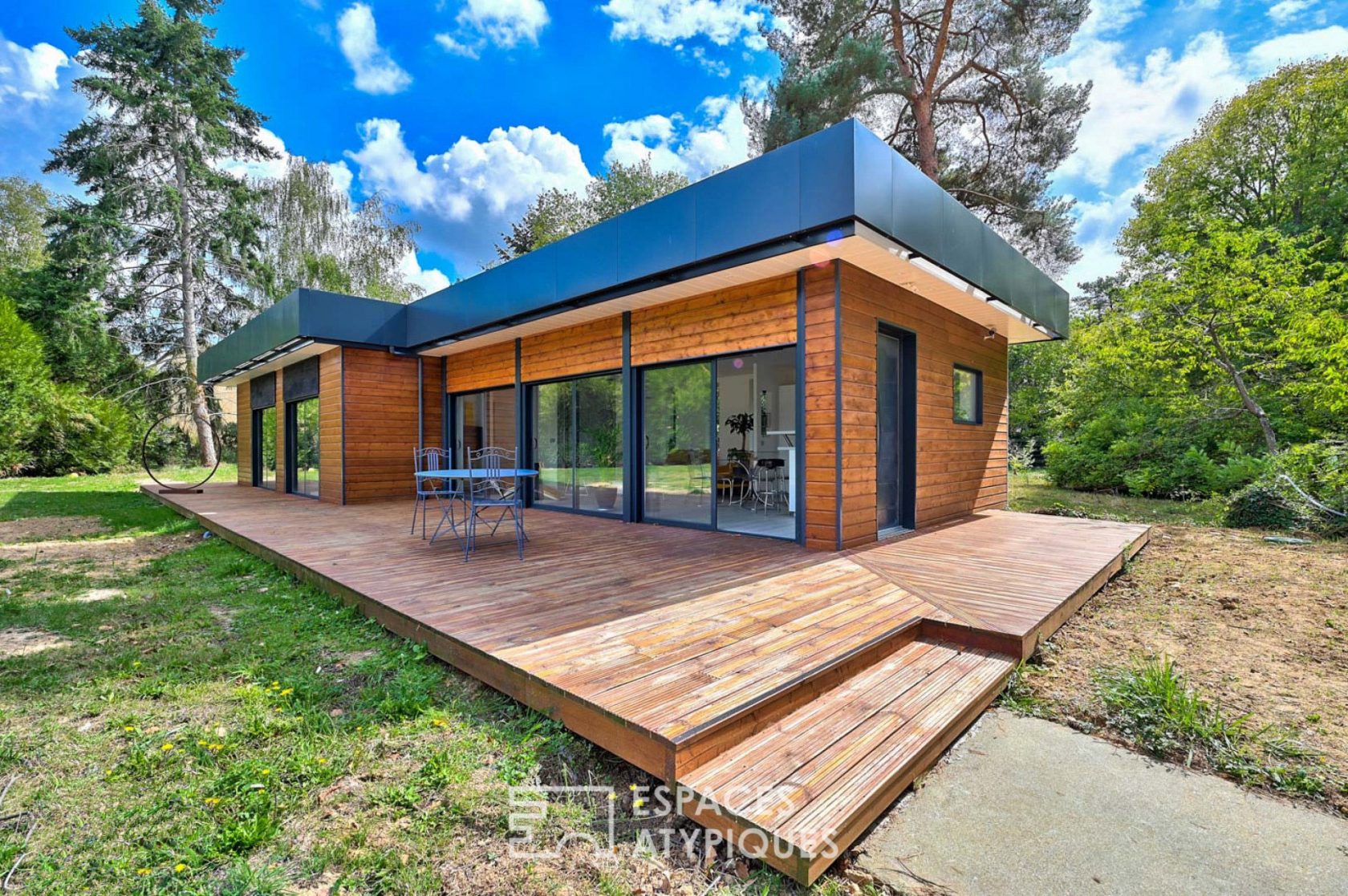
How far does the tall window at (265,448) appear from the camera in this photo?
1174 cm

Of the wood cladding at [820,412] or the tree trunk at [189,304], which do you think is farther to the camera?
the tree trunk at [189,304]

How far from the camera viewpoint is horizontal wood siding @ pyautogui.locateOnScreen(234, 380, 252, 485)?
41.9 ft

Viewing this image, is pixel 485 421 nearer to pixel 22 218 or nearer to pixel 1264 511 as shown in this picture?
pixel 1264 511

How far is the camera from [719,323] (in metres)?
5.67

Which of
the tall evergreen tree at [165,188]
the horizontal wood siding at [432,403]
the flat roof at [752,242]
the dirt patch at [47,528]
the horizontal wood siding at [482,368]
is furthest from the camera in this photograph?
the tall evergreen tree at [165,188]

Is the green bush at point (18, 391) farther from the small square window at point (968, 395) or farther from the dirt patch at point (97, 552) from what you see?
the small square window at point (968, 395)

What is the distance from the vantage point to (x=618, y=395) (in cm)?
679

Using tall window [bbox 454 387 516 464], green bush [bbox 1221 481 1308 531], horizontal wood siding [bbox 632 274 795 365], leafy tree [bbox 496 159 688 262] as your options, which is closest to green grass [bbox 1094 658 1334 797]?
horizontal wood siding [bbox 632 274 795 365]

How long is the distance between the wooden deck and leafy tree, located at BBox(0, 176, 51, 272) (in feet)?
75.9

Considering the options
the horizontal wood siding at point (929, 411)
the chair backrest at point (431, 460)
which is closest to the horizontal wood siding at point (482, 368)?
the chair backrest at point (431, 460)

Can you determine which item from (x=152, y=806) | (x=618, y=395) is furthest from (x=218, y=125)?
(x=152, y=806)

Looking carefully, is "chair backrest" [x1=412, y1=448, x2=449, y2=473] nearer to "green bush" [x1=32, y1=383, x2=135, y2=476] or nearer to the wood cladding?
the wood cladding

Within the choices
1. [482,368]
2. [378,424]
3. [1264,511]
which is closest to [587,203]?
[482,368]

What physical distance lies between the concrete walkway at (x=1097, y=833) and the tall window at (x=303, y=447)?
35.6ft
